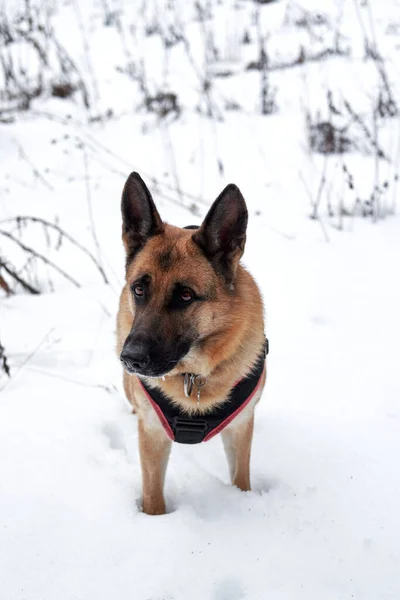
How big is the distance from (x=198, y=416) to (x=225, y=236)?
0.84 meters

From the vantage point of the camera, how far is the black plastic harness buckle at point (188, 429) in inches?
83.2

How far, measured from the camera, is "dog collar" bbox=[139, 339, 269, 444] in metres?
2.12

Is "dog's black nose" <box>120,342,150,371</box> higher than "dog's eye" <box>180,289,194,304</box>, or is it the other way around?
"dog's eye" <box>180,289,194,304</box>

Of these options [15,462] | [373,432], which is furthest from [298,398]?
[15,462]

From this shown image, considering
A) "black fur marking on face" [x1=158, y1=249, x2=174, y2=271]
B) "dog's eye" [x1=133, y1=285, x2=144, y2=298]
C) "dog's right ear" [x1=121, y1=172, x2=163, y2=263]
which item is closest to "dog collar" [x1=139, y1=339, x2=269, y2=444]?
"dog's eye" [x1=133, y1=285, x2=144, y2=298]

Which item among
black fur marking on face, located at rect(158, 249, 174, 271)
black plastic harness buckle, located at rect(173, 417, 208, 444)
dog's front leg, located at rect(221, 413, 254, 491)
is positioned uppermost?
black fur marking on face, located at rect(158, 249, 174, 271)

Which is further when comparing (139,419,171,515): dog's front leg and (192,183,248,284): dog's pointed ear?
(139,419,171,515): dog's front leg

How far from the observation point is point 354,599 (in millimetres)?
1903

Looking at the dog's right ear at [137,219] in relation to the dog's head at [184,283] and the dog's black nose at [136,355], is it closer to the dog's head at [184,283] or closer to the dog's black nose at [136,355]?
the dog's head at [184,283]

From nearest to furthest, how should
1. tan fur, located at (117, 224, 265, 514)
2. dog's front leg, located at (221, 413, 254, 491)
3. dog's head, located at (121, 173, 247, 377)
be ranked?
dog's head, located at (121, 173, 247, 377) → tan fur, located at (117, 224, 265, 514) → dog's front leg, located at (221, 413, 254, 491)

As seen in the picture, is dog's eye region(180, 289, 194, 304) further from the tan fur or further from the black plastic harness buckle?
the black plastic harness buckle

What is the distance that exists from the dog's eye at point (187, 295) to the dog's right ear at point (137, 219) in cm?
40

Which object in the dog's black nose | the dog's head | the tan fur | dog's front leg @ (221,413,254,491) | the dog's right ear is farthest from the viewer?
dog's front leg @ (221,413,254,491)

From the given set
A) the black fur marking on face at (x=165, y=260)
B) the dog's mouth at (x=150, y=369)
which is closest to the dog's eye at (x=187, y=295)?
the black fur marking on face at (x=165, y=260)
